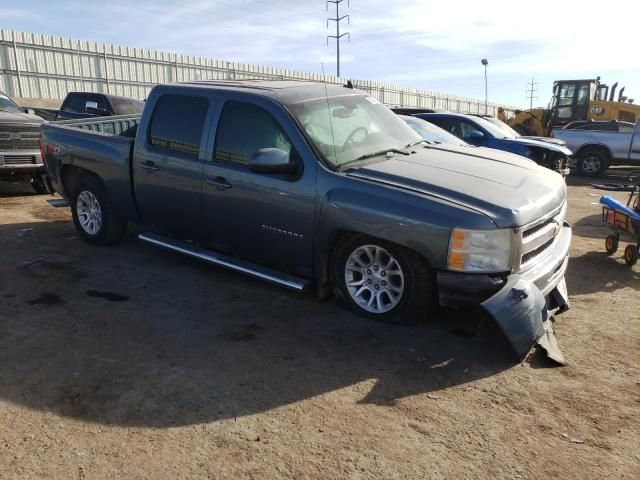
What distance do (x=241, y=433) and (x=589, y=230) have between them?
7066 mm

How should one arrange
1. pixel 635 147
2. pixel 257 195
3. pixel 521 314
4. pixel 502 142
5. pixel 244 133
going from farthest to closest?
1. pixel 635 147
2. pixel 502 142
3. pixel 244 133
4. pixel 257 195
5. pixel 521 314

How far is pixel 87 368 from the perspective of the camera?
3.58 m

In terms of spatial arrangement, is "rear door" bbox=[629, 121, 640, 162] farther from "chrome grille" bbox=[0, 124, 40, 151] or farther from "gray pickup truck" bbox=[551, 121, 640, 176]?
"chrome grille" bbox=[0, 124, 40, 151]

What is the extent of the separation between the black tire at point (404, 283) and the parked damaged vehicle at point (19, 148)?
7.46 meters

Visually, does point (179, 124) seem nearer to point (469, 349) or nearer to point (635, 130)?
point (469, 349)

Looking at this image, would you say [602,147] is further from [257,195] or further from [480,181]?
[257,195]

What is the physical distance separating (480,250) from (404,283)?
67 centimetres

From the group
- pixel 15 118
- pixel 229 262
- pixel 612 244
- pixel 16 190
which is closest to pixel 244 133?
pixel 229 262

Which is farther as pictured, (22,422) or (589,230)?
(589,230)

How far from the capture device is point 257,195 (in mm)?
4586

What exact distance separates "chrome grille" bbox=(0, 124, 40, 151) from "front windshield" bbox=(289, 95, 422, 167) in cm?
695

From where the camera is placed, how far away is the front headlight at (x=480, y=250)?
143 inches

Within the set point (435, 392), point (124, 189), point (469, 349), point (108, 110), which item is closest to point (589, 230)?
point (469, 349)

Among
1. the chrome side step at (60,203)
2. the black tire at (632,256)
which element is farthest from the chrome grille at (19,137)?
the black tire at (632,256)
